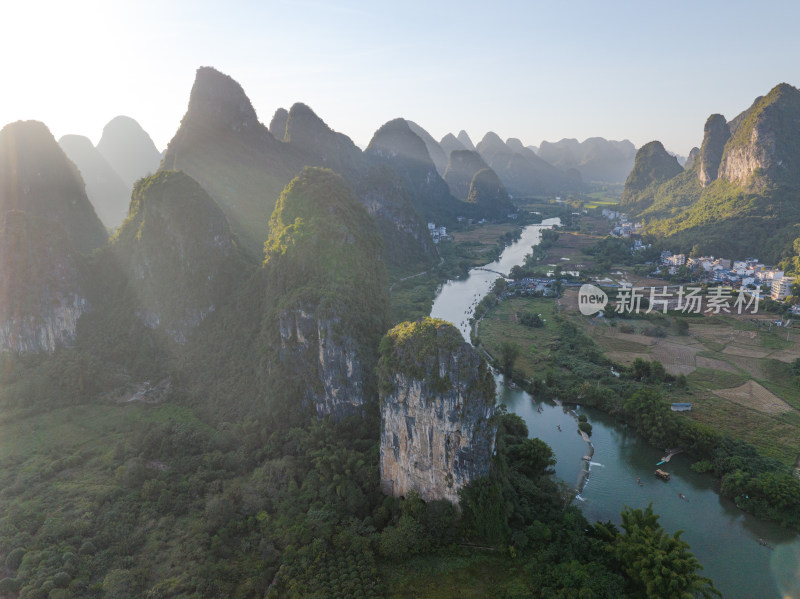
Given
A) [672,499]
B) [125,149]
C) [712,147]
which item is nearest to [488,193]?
[712,147]

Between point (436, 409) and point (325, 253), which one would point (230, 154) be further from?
point (436, 409)

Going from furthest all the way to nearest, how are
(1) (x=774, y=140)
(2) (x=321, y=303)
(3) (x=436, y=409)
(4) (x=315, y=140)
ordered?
(4) (x=315, y=140), (1) (x=774, y=140), (2) (x=321, y=303), (3) (x=436, y=409)

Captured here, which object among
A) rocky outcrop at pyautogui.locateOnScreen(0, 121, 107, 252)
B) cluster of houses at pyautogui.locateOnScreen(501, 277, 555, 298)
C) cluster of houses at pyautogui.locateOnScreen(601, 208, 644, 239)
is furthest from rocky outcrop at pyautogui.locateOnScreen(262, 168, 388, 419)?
cluster of houses at pyautogui.locateOnScreen(601, 208, 644, 239)

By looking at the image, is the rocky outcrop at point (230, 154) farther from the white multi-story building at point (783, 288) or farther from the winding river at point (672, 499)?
the white multi-story building at point (783, 288)

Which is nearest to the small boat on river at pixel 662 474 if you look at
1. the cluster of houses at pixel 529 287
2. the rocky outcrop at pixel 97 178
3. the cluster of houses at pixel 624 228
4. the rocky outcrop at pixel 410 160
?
the cluster of houses at pixel 529 287

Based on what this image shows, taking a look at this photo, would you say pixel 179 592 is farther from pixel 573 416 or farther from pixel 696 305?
pixel 696 305
